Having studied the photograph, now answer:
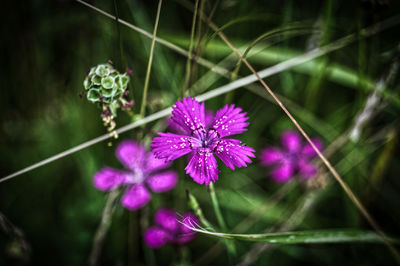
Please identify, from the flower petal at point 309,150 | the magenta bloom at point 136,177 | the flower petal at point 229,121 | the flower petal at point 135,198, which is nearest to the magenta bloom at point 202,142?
the flower petal at point 229,121

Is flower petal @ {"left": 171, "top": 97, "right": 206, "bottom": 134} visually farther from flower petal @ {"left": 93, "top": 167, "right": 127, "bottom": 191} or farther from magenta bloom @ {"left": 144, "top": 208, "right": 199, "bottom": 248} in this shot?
flower petal @ {"left": 93, "top": 167, "right": 127, "bottom": 191}

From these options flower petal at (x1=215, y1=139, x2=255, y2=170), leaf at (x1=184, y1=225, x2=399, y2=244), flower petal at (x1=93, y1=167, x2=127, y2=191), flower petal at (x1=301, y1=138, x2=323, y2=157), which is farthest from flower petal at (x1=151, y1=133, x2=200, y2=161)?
flower petal at (x1=301, y1=138, x2=323, y2=157)

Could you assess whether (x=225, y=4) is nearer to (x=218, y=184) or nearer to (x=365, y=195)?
(x=218, y=184)

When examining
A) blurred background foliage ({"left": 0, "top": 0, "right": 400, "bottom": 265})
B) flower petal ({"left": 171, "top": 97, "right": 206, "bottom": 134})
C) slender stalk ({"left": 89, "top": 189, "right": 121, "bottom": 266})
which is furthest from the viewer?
blurred background foliage ({"left": 0, "top": 0, "right": 400, "bottom": 265})

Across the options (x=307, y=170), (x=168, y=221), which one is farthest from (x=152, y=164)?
(x=307, y=170)

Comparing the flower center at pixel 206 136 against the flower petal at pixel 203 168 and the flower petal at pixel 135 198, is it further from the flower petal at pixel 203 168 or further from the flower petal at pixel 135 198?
the flower petal at pixel 135 198

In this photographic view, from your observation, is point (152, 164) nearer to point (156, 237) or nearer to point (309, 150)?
point (156, 237)

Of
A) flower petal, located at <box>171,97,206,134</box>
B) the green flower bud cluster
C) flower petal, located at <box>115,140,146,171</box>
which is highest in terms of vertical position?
flower petal, located at <box>115,140,146,171</box>
